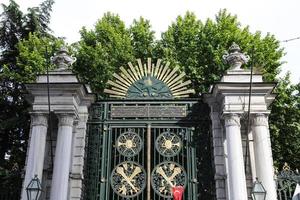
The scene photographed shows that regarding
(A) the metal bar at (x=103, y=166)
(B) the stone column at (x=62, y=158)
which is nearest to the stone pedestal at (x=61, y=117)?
(B) the stone column at (x=62, y=158)

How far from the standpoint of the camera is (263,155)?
10.1m

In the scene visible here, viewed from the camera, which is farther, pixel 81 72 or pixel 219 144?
pixel 81 72

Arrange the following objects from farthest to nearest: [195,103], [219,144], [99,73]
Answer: [99,73]
[195,103]
[219,144]

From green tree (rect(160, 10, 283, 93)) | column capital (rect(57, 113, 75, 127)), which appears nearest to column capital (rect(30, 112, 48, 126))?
column capital (rect(57, 113, 75, 127))

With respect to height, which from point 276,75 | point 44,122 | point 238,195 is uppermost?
point 276,75

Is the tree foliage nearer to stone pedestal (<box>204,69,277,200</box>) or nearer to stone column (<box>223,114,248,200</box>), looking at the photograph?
stone pedestal (<box>204,69,277,200</box>)

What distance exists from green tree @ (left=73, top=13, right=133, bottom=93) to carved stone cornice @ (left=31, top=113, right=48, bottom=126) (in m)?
6.47

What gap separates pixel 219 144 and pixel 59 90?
14.4 ft

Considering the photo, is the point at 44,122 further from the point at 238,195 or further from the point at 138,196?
the point at 238,195

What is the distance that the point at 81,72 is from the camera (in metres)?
18.4

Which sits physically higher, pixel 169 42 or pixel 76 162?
pixel 169 42

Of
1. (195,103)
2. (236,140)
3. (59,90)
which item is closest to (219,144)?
(236,140)

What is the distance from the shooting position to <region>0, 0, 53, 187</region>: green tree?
1780 centimetres

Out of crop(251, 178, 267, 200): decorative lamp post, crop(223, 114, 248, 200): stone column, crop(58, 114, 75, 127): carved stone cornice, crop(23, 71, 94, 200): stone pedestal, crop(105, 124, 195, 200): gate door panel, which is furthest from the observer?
crop(105, 124, 195, 200): gate door panel
